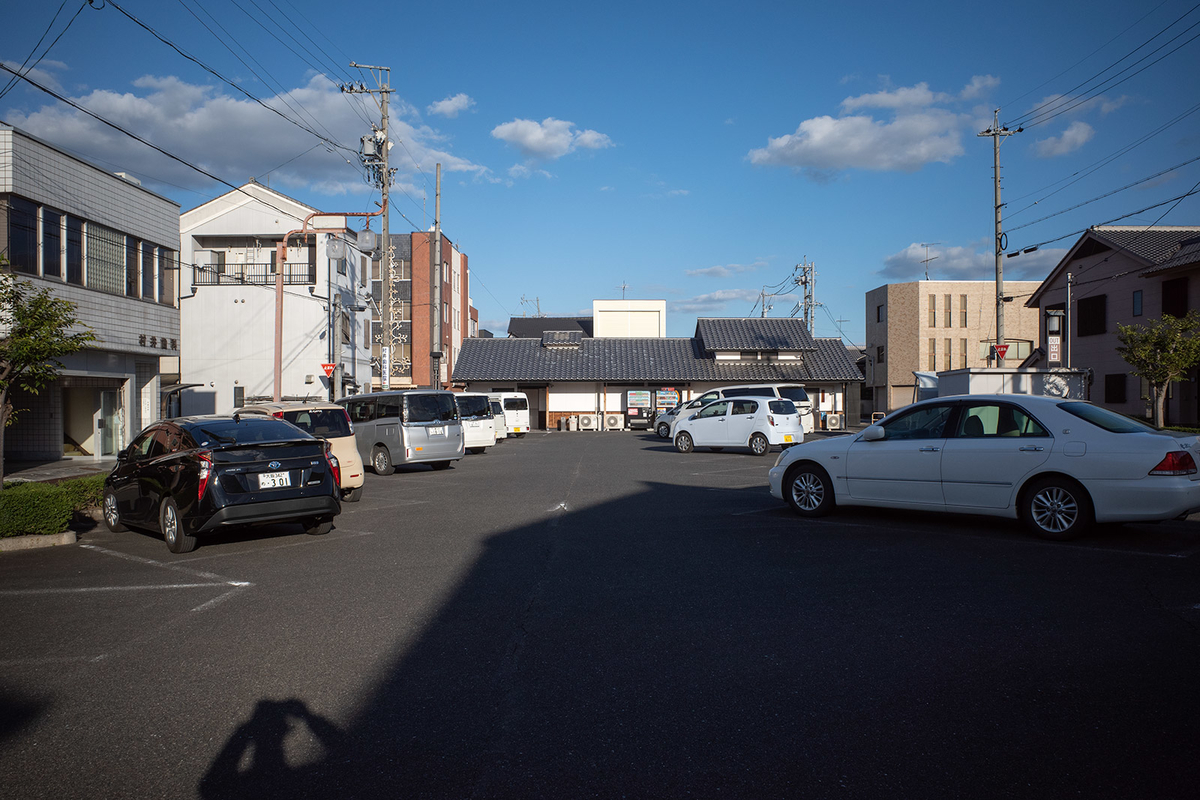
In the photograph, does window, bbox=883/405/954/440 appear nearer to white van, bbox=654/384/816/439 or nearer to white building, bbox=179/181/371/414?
white van, bbox=654/384/816/439

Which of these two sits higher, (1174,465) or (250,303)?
(250,303)

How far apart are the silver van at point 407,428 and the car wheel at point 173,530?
27.8 ft

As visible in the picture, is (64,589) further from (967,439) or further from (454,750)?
(967,439)

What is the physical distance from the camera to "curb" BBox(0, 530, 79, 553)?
901cm

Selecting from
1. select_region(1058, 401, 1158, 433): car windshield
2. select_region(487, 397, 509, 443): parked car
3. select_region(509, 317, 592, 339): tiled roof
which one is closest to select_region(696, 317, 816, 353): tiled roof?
select_region(487, 397, 509, 443): parked car

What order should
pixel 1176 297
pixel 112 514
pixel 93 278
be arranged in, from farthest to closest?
1. pixel 1176 297
2. pixel 93 278
3. pixel 112 514

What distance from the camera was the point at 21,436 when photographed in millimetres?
18969

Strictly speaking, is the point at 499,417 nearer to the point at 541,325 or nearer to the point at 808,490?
the point at 808,490

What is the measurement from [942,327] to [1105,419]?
51.8 metres

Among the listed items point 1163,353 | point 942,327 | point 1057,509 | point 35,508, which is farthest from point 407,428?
point 942,327

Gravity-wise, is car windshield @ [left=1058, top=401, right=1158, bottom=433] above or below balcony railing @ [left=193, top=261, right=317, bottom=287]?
below

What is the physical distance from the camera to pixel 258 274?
102 feet

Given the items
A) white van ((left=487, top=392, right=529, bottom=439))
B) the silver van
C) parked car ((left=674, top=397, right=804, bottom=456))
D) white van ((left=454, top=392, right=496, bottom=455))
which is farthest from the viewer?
white van ((left=487, top=392, right=529, bottom=439))

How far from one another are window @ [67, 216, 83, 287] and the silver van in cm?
662
